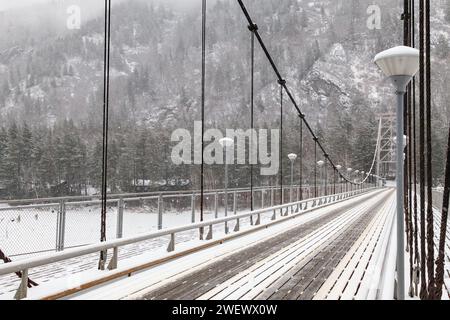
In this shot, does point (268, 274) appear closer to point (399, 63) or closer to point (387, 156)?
point (399, 63)

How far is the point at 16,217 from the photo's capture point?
8508 mm

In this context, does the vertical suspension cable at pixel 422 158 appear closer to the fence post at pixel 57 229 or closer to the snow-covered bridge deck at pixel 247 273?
the snow-covered bridge deck at pixel 247 273

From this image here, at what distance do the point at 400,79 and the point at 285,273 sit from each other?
11.9 feet

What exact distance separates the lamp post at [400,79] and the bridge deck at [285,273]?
1.05 metres

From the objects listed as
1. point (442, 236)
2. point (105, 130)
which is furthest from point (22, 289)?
point (442, 236)

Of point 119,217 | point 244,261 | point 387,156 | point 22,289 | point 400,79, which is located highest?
point 387,156

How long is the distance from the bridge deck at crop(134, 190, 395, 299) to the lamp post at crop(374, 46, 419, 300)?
1.05 metres

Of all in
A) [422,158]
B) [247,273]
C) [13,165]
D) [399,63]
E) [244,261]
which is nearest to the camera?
[399,63]

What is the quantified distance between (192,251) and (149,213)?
13.3 feet

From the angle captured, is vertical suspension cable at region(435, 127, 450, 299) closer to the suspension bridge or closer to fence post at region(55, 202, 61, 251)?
the suspension bridge

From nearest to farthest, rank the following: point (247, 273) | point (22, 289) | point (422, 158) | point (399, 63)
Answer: point (399, 63), point (22, 289), point (422, 158), point (247, 273)

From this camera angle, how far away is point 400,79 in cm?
488

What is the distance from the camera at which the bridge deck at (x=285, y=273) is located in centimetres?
573

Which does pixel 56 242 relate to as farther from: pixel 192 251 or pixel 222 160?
pixel 222 160
